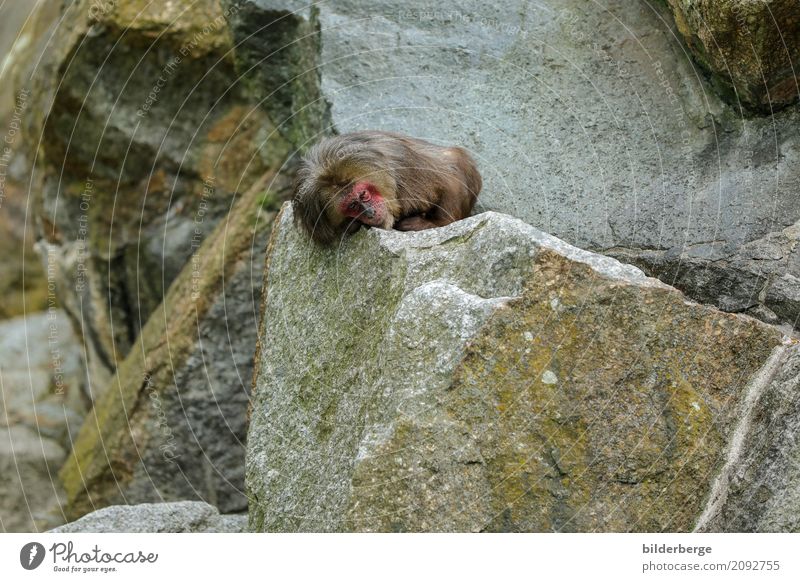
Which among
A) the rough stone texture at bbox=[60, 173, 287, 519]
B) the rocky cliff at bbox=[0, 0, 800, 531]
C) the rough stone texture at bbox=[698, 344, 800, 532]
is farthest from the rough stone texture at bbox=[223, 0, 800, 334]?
the rough stone texture at bbox=[60, 173, 287, 519]

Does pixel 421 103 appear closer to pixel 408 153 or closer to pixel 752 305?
pixel 408 153

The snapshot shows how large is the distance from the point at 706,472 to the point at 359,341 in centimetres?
218

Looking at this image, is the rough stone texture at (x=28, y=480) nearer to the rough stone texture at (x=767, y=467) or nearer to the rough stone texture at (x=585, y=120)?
the rough stone texture at (x=585, y=120)

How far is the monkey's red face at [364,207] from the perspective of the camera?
7035mm

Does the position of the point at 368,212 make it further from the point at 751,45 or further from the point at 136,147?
the point at 136,147

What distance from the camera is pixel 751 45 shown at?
7379 mm

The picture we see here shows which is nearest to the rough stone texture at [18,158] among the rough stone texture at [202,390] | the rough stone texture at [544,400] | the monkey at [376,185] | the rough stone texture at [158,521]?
the rough stone texture at [202,390]

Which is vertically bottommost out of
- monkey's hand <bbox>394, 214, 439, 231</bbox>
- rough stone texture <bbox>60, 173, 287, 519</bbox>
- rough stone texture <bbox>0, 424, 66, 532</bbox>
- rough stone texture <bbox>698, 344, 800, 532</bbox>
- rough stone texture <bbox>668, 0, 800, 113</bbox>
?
rough stone texture <bbox>0, 424, 66, 532</bbox>

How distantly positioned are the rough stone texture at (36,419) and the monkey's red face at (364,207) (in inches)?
255

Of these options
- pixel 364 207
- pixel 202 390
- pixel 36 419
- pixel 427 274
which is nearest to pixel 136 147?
pixel 202 390

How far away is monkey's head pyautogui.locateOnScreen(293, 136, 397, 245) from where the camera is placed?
7.09m

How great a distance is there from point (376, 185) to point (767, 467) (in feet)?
10.5

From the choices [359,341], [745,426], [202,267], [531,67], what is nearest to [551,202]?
[531,67]

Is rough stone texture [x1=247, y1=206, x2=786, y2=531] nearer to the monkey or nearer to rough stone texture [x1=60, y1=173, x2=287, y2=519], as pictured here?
the monkey
